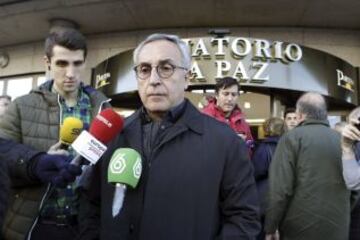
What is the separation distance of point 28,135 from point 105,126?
0.54 m

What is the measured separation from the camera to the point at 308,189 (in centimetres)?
338

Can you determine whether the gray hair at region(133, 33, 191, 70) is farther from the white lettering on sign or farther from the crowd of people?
the white lettering on sign

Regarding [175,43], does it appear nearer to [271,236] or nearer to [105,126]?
[105,126]

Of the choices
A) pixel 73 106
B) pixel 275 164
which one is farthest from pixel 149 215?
pixel 275 164

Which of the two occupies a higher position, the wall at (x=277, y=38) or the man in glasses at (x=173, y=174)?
the wall at (x=277, y=38)

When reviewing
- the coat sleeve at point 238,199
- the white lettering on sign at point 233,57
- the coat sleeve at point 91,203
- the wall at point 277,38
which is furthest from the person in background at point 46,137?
Result: the wall at point 277,38

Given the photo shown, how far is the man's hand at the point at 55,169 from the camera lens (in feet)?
5.65

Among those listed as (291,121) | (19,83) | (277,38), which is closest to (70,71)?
(291,121)

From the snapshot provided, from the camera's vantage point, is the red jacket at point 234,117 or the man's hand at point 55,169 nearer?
the man's hand at point 55,169

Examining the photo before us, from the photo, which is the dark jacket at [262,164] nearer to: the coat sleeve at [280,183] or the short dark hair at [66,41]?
the coat sleeve at [280,183]

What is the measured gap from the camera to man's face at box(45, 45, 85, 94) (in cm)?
218

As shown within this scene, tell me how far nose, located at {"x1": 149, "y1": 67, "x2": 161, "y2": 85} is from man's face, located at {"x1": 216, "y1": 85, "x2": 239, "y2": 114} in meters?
2.21

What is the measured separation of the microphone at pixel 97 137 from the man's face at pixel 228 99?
2250mm

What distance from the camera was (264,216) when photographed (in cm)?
364
